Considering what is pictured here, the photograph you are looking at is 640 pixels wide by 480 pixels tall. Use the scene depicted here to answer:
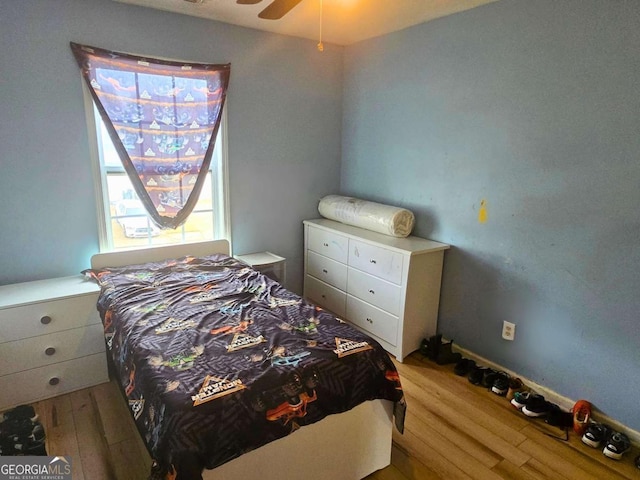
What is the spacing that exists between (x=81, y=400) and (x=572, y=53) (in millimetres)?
3394

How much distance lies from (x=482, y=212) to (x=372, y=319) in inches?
44.0

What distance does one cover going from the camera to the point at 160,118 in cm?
284

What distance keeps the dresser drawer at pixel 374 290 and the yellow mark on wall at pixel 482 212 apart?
0.72 metres

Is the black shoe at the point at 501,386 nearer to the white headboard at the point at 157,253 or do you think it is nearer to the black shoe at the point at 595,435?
the black shoe at the point at 595,435

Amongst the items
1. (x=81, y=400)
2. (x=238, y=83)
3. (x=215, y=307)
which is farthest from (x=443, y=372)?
(x=238, y=83)

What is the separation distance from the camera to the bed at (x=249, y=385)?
1.38 meters

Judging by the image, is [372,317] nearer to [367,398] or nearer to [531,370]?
[531,370]

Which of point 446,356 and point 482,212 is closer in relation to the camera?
point 482,212

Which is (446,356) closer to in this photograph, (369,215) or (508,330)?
(508,330)

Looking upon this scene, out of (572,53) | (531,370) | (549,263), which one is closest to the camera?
(572,53)

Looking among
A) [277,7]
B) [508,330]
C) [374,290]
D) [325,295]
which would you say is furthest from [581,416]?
[277,7]

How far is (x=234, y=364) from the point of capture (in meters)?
1.65

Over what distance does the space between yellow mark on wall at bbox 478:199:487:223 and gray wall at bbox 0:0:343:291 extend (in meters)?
1.59

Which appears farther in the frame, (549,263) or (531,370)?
(531,370)
